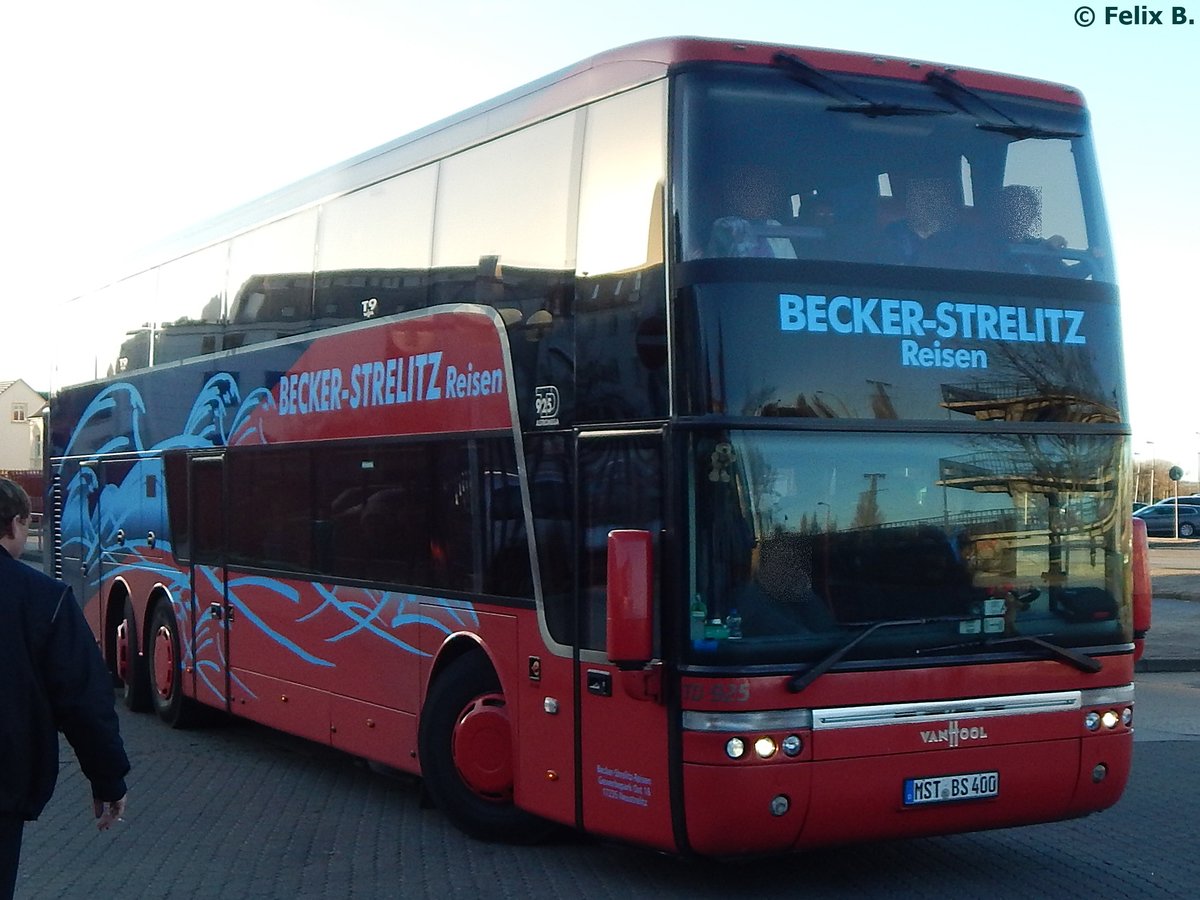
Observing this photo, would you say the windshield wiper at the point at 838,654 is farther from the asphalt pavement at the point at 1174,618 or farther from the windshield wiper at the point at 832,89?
the asphalt pavement at the point at 1174,618

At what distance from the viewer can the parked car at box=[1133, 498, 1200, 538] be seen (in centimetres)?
6531

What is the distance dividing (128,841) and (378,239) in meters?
3.93

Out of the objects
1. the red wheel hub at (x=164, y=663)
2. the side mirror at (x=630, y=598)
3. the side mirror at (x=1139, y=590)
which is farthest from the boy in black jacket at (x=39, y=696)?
the red wheel hub at (x=164, y=663)

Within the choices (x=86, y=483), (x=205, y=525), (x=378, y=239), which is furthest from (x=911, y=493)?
(x=86, y=483)

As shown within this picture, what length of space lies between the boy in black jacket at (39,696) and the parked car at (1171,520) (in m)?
63.7

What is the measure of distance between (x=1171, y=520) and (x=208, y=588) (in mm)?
58284

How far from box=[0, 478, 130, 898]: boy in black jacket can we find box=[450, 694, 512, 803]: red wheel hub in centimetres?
415

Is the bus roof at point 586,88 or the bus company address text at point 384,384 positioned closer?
the bus roof at point 586,88

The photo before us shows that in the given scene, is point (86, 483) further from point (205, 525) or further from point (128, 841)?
point (128, 841)

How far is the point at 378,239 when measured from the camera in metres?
10.8

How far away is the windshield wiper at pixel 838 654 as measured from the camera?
7441 millimetres

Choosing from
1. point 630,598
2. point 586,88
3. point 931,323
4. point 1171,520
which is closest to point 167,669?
point 586,88

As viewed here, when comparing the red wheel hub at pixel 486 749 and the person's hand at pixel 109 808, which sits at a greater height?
the person's hand at pixel 109 808

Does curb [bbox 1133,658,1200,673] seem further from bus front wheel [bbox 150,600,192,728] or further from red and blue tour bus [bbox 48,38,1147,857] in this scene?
red and blue tour bus [bbox 48,38,1147,857]
